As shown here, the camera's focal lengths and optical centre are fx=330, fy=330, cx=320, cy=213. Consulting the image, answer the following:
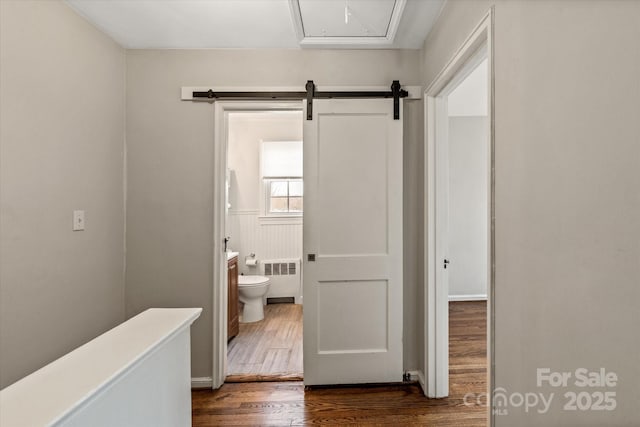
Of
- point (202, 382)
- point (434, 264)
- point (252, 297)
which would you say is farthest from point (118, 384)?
point (252, 297)

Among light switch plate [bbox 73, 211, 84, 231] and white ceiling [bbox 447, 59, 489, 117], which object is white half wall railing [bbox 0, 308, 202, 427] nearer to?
light switch plate [bbox 73, 211, 84, 231]

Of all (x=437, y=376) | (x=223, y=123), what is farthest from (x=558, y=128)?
(x=223, y=123)

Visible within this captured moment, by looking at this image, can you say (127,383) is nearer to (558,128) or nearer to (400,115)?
(558,128)

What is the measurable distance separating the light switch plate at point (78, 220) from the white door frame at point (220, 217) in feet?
2.57

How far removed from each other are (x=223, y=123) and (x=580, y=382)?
236cm

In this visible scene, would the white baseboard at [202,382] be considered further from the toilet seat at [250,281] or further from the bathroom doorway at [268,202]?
the bathroom doorway at [268,202]

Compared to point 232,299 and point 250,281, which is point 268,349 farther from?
point 250,281

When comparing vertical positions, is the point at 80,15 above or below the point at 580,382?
above

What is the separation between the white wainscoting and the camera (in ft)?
14.2

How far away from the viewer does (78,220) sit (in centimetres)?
199

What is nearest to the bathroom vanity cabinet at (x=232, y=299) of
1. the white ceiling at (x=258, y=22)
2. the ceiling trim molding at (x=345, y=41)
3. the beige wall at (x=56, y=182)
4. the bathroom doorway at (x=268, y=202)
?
the bathroom doorway at (x=268, y=202)

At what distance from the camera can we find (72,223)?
6.39 ft

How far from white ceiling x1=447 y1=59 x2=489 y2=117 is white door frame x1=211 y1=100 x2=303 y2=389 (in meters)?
1.88

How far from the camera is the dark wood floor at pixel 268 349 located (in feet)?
8.32
